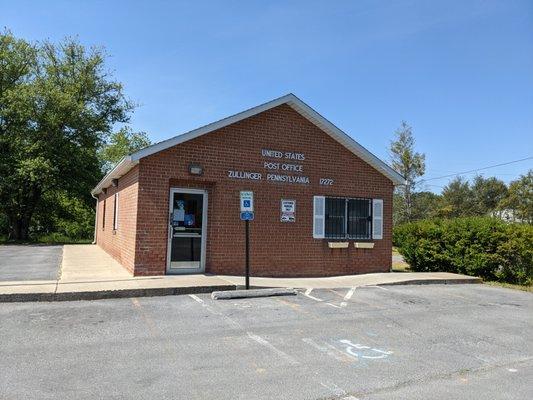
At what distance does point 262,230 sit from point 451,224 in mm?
6933

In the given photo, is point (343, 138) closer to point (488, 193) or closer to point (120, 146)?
point (120, 146)

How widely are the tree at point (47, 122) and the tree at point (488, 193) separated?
51.8 m

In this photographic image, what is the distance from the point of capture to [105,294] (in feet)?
29.5

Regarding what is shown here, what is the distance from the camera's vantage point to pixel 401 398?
4668mm

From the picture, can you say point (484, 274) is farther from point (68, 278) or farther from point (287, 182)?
point (68, 278)

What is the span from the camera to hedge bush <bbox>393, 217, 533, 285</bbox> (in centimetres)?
1423

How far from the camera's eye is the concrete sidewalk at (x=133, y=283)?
8.73 meters

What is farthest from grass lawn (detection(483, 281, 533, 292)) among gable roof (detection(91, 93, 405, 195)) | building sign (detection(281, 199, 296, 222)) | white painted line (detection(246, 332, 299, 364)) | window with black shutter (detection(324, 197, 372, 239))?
white painted line (detection(246, 332, 299, 364))

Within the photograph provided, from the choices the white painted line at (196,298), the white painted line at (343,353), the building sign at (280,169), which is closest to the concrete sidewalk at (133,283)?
the white painted line at (196,298)

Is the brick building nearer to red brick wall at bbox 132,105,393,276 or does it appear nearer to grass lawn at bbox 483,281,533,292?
red brick wall at bbox 132,105,393,276

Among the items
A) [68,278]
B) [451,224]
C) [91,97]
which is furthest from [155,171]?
[91,97]

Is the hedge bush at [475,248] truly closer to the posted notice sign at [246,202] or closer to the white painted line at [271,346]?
the posted notice sign at [246,202]

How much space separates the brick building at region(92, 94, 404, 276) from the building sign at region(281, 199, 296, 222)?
0.03 metres

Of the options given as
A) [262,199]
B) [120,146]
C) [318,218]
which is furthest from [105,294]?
[120,146]
